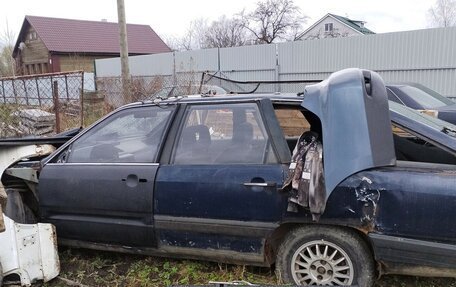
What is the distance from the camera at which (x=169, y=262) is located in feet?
12.0

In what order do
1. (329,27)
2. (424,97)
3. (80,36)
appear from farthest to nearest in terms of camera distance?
1. (329,27)
2. (80,36)
3. (424,97)

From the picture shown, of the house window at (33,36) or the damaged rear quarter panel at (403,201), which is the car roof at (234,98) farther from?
the house window at (33,36)

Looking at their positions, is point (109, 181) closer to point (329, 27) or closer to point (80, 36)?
point (80, 36)

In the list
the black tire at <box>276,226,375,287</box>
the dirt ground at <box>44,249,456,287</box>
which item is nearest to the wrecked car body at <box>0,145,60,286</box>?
the dirt ground at <box>44,249,456,287</box>

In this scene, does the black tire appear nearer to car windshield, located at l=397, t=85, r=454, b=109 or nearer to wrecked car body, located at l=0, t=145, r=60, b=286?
wrecked car body, located at l=0, t=145, r=60, b=286

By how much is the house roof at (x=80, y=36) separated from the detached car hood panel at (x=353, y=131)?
3537 cm

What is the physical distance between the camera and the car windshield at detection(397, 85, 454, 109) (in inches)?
292

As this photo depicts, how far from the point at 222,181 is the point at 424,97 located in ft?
19.7

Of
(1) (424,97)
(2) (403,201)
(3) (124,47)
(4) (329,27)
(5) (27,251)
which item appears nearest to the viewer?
(2) (403,201)

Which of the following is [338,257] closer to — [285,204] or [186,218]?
[285,204]

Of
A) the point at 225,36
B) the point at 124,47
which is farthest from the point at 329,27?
the point at 124,47

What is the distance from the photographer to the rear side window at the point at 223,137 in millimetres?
3107

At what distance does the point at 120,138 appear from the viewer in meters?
3.65

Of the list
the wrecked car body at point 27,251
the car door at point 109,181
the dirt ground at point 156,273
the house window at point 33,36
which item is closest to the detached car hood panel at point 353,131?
the dirt ground at point 156,273
